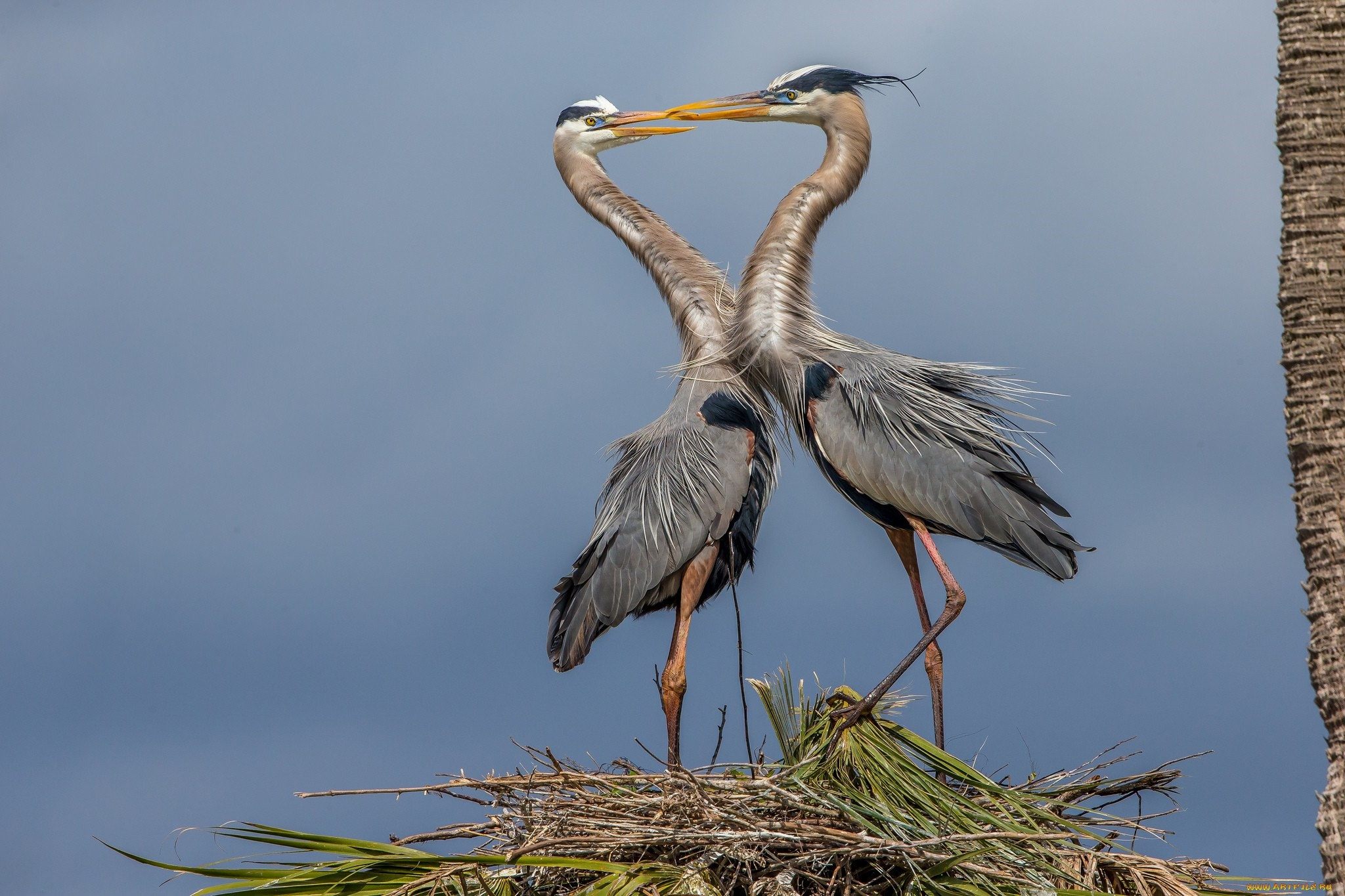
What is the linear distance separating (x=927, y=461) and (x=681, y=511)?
1.36m

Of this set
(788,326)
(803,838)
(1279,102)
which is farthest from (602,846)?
(1279,102)

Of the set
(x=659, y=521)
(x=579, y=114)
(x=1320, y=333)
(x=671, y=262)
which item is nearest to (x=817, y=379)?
(x=659, y=521)

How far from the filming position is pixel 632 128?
925cm

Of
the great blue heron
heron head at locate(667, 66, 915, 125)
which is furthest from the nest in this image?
heron head at locate(667, 66, 915, 125)

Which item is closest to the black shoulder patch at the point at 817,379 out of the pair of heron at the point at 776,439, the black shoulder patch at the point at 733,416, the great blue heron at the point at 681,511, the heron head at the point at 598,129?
the pair of heron at the point at 776,439

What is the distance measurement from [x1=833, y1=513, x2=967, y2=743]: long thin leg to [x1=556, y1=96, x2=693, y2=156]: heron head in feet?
11.7

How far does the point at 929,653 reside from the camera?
7.05m

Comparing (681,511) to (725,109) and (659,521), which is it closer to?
(659,521)

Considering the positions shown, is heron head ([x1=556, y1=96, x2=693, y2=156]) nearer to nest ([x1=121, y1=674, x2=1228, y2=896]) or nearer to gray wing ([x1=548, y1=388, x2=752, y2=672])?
gray wing ([x1=548, y1=388, x2=752, y2=672])

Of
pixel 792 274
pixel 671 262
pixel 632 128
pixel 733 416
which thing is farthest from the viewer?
pixel 632 128

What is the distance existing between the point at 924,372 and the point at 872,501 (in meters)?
0.70

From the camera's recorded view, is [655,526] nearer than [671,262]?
Yes

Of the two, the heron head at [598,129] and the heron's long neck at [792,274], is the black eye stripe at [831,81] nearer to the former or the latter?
Result: the heron's long neck at [792,274]

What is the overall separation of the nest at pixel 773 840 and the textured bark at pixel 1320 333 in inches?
39.4
